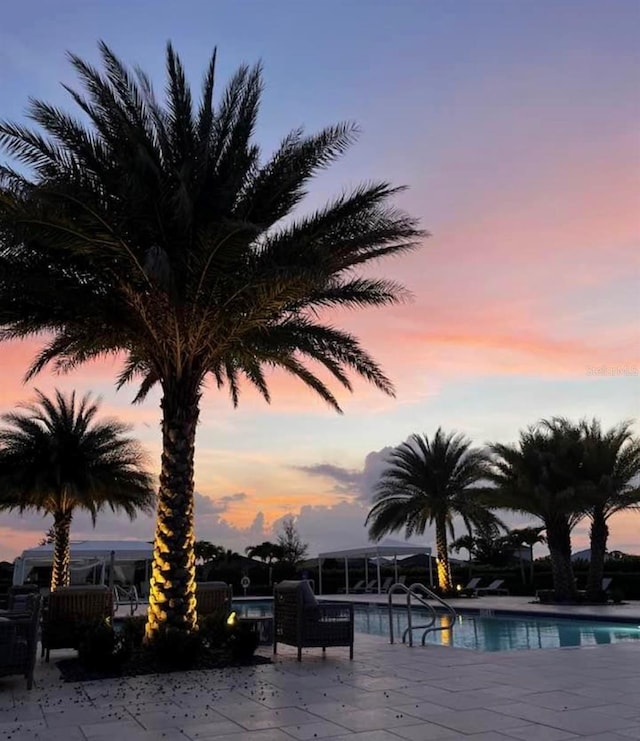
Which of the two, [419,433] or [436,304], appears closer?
[436,304]

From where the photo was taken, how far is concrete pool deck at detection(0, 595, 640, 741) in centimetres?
525

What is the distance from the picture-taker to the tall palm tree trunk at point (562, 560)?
2286cm

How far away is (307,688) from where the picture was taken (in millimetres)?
7086

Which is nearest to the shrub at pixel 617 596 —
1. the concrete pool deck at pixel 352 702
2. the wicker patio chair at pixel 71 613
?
the concrete pool deck at pixel 352 702

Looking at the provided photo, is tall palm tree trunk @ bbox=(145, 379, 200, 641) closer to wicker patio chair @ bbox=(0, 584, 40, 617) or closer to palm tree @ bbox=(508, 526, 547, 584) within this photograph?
wicker patio chair @ bbox=(0, 584, 40, 617)

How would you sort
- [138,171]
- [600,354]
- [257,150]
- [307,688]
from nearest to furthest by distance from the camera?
[307,688], [138,171], [257,150], [600,354]

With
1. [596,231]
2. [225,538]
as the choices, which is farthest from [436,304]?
[225,538]

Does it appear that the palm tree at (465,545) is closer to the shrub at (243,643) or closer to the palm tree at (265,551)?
the palm tree at (265,551)

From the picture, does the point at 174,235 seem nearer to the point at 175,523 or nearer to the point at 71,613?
the point at 175,523

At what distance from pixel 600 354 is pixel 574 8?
8.67 m

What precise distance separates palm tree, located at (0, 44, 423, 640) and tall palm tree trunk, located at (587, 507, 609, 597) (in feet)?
53.2

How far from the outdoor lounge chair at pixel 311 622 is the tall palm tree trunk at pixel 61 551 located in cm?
1155

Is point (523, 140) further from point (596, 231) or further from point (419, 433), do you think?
point (419, 433)

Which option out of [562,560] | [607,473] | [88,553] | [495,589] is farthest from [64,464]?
[495,589]
